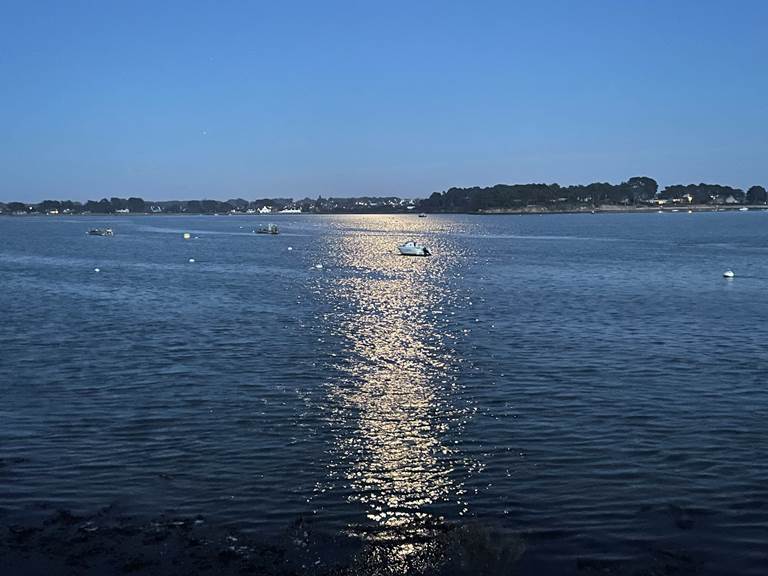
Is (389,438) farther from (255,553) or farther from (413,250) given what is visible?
(413,250)

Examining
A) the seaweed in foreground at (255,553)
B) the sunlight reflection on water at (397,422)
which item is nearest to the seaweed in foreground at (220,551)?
the seaweed in foreground at (255,553)

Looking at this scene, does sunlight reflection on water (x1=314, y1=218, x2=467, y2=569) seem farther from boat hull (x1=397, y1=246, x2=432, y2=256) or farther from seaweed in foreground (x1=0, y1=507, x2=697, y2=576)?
boat hull (x1=397, y1=246, x2=432, y2=256)

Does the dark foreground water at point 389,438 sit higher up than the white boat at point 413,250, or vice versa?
the dark foreground water at point 389,438

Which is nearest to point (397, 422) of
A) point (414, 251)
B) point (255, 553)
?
point (255, 553)

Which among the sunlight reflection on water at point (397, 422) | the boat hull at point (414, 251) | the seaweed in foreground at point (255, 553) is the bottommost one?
the boat hull at point (414, 251)

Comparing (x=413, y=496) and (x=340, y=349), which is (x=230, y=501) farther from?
(x=340, y=349)

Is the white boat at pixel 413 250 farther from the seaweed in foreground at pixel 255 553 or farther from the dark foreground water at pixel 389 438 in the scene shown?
the seaweed in foreground at pixel 255 553

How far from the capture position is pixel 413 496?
18281 mm

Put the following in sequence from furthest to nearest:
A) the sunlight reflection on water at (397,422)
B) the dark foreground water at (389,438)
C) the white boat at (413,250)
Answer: the white boat at (413,250) → the sunlight reflection on water at (397,422) → the dark foreground water at (389,438)

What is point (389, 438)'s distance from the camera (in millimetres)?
22922

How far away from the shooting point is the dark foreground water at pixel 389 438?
15695mm

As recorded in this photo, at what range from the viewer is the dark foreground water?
15695 millimetres

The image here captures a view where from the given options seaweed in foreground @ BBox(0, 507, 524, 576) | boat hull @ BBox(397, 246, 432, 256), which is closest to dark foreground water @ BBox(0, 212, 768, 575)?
seaweed in foreground @ BBox(0, 507, 524, 576)

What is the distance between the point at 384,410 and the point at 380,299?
35.5 m
